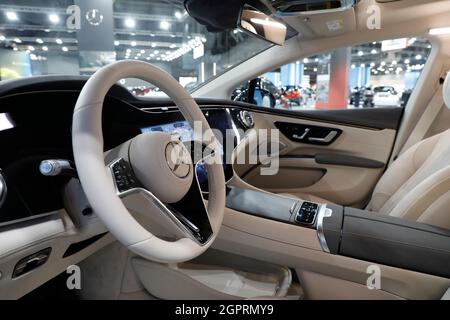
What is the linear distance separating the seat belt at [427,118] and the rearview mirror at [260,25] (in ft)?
3.01

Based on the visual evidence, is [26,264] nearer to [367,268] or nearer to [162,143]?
[162,143]

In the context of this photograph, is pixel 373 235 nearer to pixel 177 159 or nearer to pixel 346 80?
pixel 177 159

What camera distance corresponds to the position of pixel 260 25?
64.8 inches

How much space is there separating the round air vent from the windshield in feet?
1.05

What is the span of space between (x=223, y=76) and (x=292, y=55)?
Result: 41cm

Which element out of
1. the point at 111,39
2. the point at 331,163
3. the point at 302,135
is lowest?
the point at 331,163

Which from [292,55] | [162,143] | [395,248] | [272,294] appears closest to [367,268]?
[395,248]

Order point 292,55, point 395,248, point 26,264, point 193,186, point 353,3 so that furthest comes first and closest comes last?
point 292,55
point 353,3
point 395,248
point 193,186
point 26,264

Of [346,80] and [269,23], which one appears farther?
[346,80]

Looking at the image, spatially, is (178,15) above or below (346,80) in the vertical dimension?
above

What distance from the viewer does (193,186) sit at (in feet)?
2.78

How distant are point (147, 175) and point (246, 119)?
1.25 m

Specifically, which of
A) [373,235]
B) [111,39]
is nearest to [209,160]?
[373,235]

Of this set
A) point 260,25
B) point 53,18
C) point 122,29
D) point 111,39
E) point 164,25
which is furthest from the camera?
point 164,25
